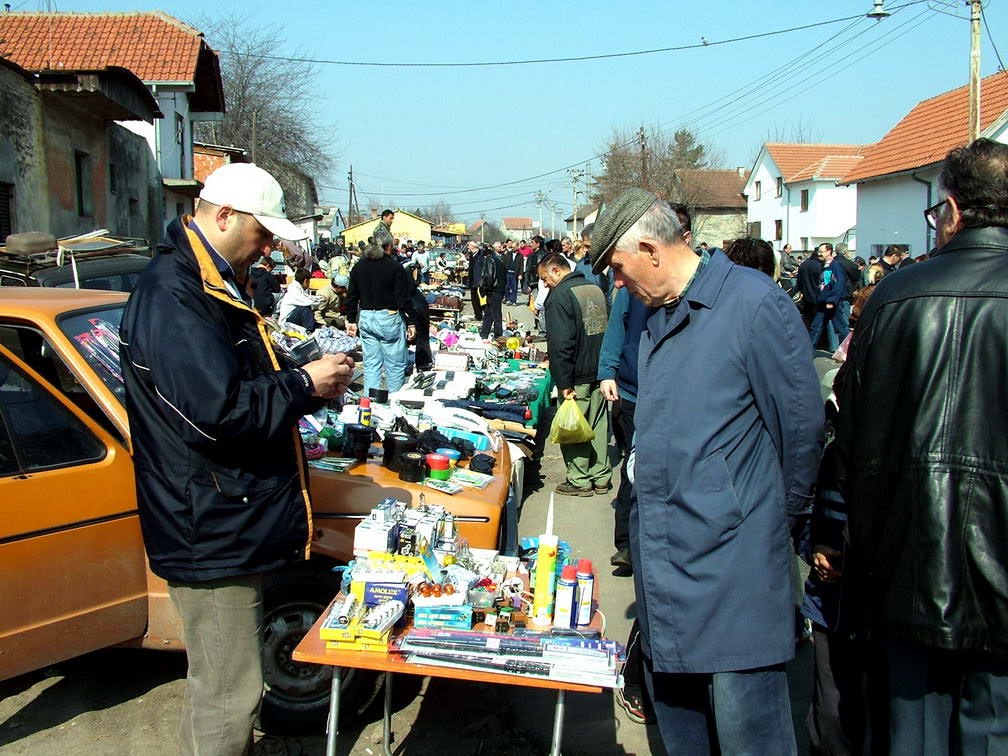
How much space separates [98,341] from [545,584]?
2312 mm

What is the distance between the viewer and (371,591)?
10.0 feet

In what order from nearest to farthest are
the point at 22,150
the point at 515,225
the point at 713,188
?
the point at 22,150 → the point at 713,188 → the point at 515,225

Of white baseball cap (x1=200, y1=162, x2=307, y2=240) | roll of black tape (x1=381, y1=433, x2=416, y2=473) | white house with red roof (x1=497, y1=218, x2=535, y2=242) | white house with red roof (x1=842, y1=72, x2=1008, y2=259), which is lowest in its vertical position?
roll of black tape (x1=381, y1=433, x2=416, y2=473)

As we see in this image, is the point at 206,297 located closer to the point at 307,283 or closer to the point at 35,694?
the point at 35,694

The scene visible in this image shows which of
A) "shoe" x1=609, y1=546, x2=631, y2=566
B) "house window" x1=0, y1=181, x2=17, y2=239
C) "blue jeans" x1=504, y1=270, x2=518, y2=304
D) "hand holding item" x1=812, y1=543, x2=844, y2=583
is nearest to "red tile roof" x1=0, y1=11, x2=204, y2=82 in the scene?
"house window" x1=0, y1=181, x2=17, y2=239

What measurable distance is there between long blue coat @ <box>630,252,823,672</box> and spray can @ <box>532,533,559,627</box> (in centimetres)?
67

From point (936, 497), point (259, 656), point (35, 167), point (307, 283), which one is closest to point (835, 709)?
point (936, 497)

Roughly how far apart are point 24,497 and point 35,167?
47.3ft

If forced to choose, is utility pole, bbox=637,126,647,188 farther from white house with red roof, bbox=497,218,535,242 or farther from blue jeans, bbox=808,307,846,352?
white house with red roof, bbox=497,218,535,242

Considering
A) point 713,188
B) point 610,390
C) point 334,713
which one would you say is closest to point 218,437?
point 334,713

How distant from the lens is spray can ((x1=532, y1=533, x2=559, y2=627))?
3.09 m

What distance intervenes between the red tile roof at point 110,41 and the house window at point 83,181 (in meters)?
6.62

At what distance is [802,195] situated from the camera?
51125 millimetres

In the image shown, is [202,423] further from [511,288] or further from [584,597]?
[511,288]
